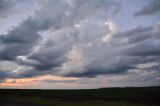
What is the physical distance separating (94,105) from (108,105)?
3.15m

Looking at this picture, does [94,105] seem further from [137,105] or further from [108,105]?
[137,105]

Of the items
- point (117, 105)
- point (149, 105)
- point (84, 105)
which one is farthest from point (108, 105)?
point (149, 105)

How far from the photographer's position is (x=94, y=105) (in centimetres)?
4706

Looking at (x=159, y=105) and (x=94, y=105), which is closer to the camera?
(x=159, y=105)

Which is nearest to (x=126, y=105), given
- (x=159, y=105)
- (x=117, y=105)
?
(x=117, y=105)

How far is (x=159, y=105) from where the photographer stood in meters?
43.2

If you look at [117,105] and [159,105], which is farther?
[117,105]

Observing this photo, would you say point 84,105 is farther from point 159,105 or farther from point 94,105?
point 159,105

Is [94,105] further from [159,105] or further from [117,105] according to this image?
[159,105]

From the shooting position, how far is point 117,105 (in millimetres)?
47062

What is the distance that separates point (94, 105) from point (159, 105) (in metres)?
13.5

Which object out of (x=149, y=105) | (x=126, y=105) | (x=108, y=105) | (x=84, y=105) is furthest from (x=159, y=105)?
(x=84, y=105)

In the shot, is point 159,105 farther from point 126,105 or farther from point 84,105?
point 84,105

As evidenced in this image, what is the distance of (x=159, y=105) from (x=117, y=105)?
8.80m
